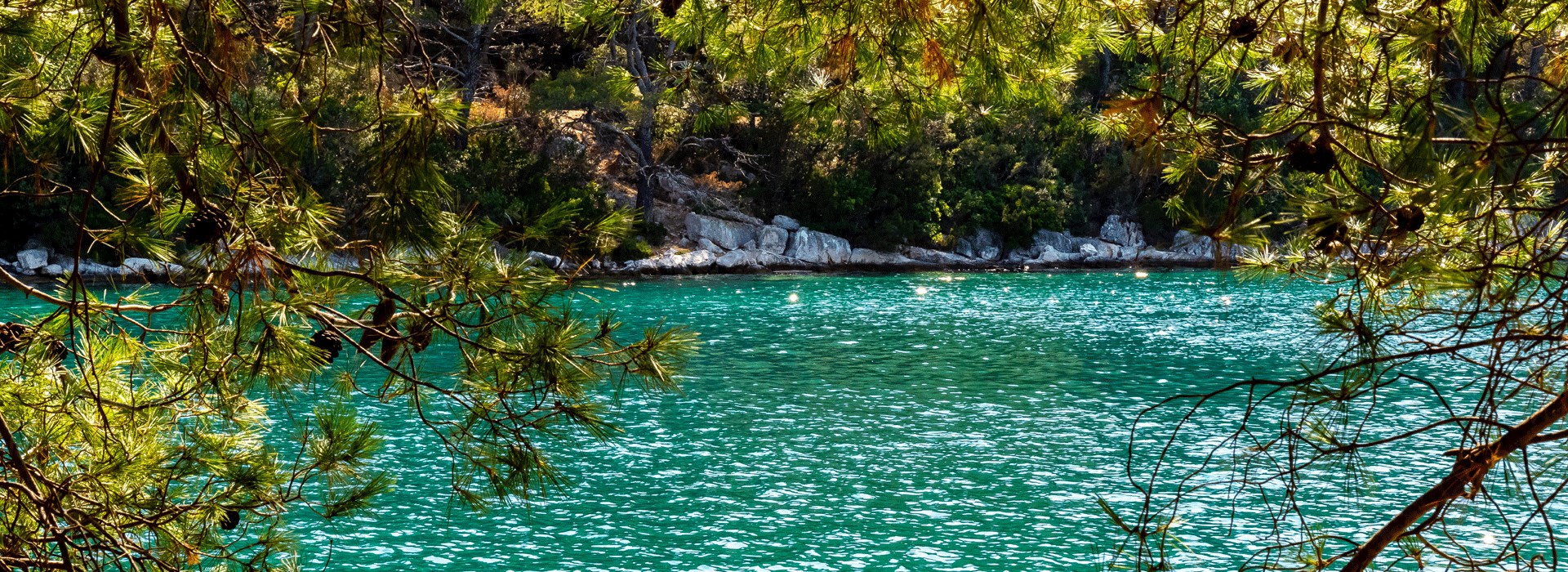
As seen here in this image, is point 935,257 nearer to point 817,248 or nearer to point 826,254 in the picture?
point 826,254

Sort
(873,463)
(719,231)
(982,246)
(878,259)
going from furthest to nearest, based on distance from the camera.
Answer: (982,246) → (878,259) → (719,231) → (873,463)

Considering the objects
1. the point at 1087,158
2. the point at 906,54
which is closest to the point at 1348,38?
the point at 906,54

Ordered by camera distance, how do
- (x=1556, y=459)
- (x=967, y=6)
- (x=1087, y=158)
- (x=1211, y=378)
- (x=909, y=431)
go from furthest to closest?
1. (x=1087, y=158)
2. (x=1211, y=378)
3. (x=909, y=431)
4. (x=967, y=6)
5. (x=1556, y=459)

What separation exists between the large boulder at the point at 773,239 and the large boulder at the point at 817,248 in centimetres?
13

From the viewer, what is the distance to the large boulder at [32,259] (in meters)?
20.4

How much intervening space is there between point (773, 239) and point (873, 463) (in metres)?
16.5

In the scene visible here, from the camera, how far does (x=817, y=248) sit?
2655cm

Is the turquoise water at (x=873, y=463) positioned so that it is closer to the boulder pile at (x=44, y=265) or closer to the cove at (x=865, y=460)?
the cove at (x=865, y=460)

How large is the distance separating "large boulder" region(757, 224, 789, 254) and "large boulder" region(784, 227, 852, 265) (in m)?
0.13

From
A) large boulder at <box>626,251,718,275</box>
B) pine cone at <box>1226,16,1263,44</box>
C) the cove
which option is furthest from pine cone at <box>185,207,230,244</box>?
large boulder at <box>626,251,718,275</box>

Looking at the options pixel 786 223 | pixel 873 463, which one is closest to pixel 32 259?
pixel 786 223

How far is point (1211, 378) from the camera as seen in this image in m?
13.5

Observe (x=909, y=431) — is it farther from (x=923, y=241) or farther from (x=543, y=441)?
(x=923, y=241)

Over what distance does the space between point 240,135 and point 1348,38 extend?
201 cm
